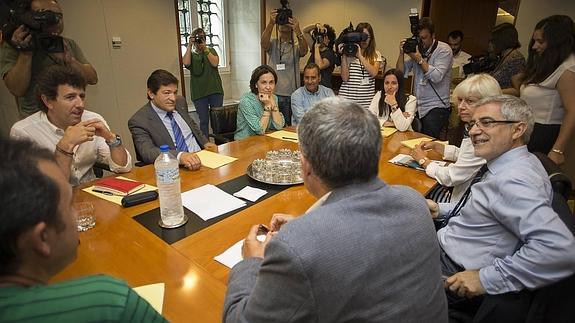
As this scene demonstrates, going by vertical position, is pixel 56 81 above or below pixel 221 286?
above

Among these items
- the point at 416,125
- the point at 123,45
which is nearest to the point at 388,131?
the point at 416,125

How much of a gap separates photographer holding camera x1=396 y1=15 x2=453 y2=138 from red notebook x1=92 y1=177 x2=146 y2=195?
2.77 metres

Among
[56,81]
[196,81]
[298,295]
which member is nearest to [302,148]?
[298,295]

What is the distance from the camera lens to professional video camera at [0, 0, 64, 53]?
7.64ft

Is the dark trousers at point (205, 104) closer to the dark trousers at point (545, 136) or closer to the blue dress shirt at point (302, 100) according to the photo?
the blue dress shirt at point (302, 100)

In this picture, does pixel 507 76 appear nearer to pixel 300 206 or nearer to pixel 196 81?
pixel 300 206

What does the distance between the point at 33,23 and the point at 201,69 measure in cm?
212

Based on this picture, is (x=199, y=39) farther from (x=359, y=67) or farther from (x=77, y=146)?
(x=77, y=146)

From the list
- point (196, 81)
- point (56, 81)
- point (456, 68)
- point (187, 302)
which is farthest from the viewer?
point (456, 68)

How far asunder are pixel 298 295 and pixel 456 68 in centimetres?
520

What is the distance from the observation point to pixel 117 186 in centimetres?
167

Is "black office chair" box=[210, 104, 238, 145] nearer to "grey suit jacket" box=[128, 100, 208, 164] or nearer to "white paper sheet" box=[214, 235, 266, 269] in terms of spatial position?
"grey suit jacket" box=[128, 100, 208, 164]

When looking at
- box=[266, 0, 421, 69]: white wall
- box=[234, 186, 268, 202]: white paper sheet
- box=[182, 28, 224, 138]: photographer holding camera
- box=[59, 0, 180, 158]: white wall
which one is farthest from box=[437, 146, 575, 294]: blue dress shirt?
box=[266, 0, 421, 69]: white wall

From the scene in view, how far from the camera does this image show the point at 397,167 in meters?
2.09
